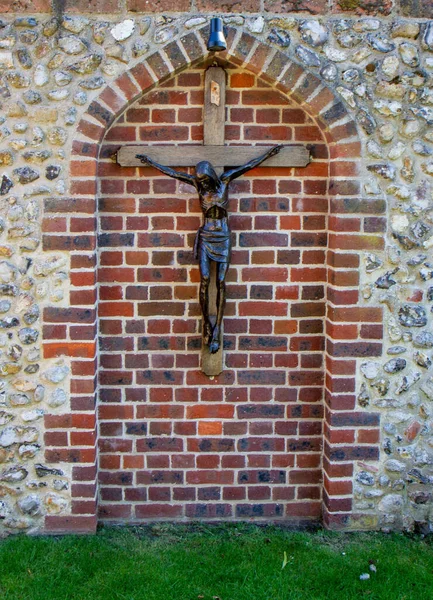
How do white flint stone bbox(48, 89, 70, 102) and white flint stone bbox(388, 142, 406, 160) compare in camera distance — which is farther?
white flint stone bbox(388, 142, 406, 160)

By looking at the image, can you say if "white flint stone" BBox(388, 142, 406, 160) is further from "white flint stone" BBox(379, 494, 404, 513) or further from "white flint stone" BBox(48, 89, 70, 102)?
"white flint stone" BBox(379, 494, 404, 513)

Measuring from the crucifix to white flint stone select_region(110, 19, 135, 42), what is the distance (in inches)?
19.2

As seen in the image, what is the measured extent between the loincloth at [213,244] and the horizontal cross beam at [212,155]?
42cm

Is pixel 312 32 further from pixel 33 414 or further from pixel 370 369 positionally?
pixel 33 414

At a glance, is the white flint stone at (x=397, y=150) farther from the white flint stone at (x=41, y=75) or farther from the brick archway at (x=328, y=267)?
the white flint stone at (x=41, y=75)

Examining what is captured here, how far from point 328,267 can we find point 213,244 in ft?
2.34

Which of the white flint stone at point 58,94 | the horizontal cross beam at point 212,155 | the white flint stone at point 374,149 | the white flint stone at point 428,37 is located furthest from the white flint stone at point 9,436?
the white flint stone at point 428,37

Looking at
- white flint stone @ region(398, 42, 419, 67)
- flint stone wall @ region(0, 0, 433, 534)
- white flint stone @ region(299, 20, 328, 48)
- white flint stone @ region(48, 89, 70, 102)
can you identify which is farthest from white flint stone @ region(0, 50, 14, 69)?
white flint stone @ region(398, 42, 419, 67)

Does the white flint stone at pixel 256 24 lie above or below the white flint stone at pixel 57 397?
above

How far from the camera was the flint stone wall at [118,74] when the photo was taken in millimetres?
3463

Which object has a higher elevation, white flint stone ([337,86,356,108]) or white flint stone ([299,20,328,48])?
white flint stone ([299,20,328,48])

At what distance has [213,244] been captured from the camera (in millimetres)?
3631

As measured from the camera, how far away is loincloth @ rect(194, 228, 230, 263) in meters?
3.62

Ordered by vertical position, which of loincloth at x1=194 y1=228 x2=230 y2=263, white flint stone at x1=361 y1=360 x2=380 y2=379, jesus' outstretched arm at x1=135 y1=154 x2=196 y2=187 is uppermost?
jesus' outstretched arm at x1=135 y1=154 x2=196 y2=187
